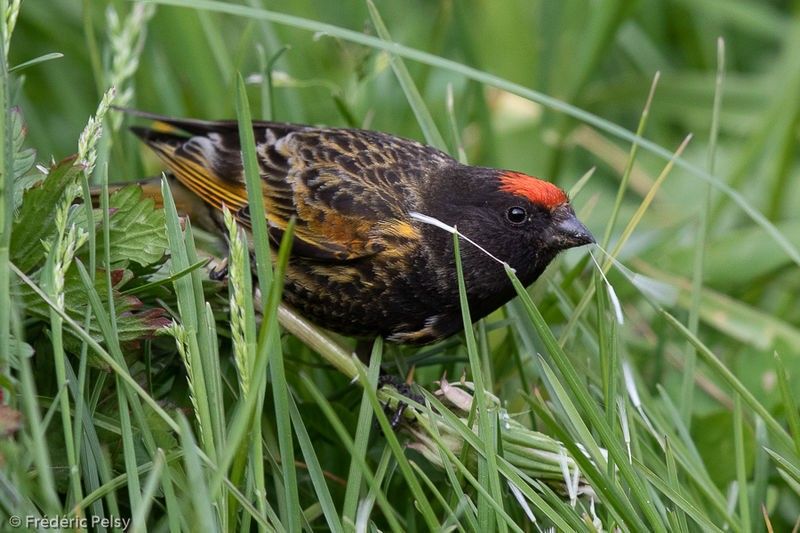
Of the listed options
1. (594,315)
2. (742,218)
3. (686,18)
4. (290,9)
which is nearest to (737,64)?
(686,18)

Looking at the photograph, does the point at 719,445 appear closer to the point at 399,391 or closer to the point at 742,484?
the point at 742,484

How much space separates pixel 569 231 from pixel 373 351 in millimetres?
666

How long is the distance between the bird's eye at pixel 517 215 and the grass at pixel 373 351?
15 cm

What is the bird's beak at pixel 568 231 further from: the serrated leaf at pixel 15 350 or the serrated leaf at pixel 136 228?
the serrated leaf at pixel 15 350

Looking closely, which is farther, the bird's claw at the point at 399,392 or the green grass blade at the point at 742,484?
the bird's claw at the point at 399,392

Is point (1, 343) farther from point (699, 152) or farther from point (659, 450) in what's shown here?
point (699, 152)

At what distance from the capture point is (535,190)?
3135 mm

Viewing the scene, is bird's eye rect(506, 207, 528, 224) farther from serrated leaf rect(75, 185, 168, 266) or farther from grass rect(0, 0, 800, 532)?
serrated leaf rect(75, 185, 168, 266)

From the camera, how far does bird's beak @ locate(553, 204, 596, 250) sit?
3.08 meters

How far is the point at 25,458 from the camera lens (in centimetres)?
219

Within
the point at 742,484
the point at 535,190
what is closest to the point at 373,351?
the point at 535,190

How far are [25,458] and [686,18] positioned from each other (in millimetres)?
4743

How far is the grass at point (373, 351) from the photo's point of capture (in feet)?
7.36

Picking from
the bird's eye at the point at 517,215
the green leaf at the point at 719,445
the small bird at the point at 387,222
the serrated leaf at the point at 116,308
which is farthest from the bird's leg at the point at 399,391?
the green leaf at the point at 719,445
